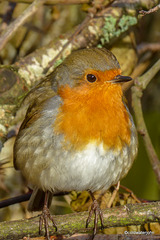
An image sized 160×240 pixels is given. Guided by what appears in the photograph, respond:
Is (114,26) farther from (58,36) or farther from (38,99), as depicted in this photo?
(38,99)

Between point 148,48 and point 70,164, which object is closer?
point 70,164

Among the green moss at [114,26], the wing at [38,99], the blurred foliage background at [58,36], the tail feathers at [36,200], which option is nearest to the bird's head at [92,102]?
the wing at [38,99]

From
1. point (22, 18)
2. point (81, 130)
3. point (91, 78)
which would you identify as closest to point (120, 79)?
point (91, 78)

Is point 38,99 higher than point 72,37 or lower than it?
lower

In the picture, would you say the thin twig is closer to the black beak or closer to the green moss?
the green moss

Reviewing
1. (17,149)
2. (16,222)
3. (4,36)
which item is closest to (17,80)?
(4,36)

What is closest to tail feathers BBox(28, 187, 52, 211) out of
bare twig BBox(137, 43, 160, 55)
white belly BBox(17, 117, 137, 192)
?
white belly BBox(17, 117, 137, 192)

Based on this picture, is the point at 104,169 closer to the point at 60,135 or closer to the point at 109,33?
the point at 60,135

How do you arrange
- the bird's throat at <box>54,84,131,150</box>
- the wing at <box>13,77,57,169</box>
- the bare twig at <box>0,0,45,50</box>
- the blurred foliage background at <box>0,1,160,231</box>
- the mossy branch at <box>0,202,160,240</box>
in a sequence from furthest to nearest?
the blurred foliage background at <box>0,1,160,231</box> < the bare twig at <box>0,0,45,50</box> < the wing at <box>13,77,57,169</box> < the bird's throat at <box>54,84,131,150</box> < the mossy branch at <box>0,202,160,240</box>
